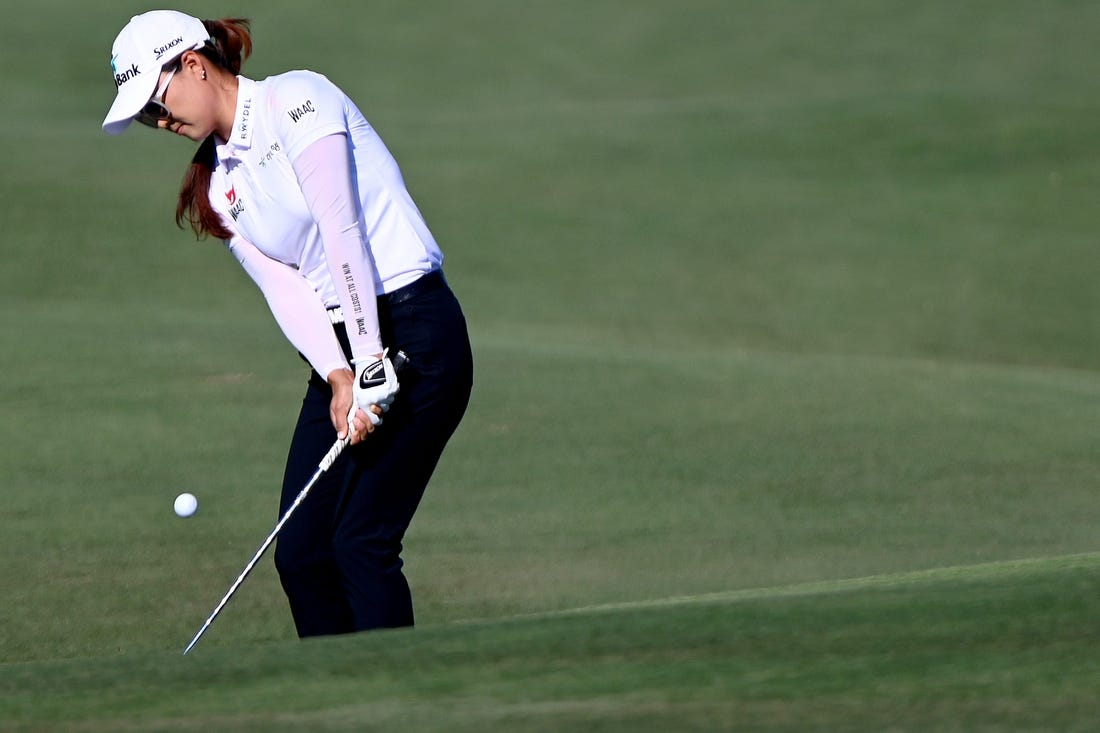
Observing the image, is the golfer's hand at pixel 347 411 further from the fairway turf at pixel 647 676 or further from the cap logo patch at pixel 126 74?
the cap logo patch at pixel 126 74

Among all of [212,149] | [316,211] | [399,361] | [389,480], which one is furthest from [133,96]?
[389,480]

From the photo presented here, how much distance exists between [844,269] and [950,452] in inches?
164

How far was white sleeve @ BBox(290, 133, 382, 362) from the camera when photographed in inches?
138

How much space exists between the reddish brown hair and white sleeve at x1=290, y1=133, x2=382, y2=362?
34cm

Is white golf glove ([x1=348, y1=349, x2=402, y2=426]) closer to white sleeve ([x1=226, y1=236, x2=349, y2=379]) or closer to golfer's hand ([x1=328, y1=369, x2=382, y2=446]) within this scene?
golfer's hand ([x1=328, y1=369, x2=382, y2=446])

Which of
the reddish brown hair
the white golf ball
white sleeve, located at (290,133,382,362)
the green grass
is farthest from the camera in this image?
the white golf ball

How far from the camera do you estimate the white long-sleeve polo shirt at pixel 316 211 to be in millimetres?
3510

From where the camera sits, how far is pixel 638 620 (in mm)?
3170

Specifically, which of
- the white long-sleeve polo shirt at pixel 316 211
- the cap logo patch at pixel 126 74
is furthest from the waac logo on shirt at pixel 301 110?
the cap logo patch at pixel 126 74

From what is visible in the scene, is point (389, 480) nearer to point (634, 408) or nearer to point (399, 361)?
point (399, 361)

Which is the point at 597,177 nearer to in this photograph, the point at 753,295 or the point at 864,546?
the point at 753,295

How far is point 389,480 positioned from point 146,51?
104 cm

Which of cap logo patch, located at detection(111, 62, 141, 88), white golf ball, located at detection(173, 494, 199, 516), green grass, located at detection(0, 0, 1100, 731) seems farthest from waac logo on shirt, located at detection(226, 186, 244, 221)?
white golf ball, located at detection(173, 494, 199, 516)

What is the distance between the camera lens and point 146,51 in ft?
11.8
